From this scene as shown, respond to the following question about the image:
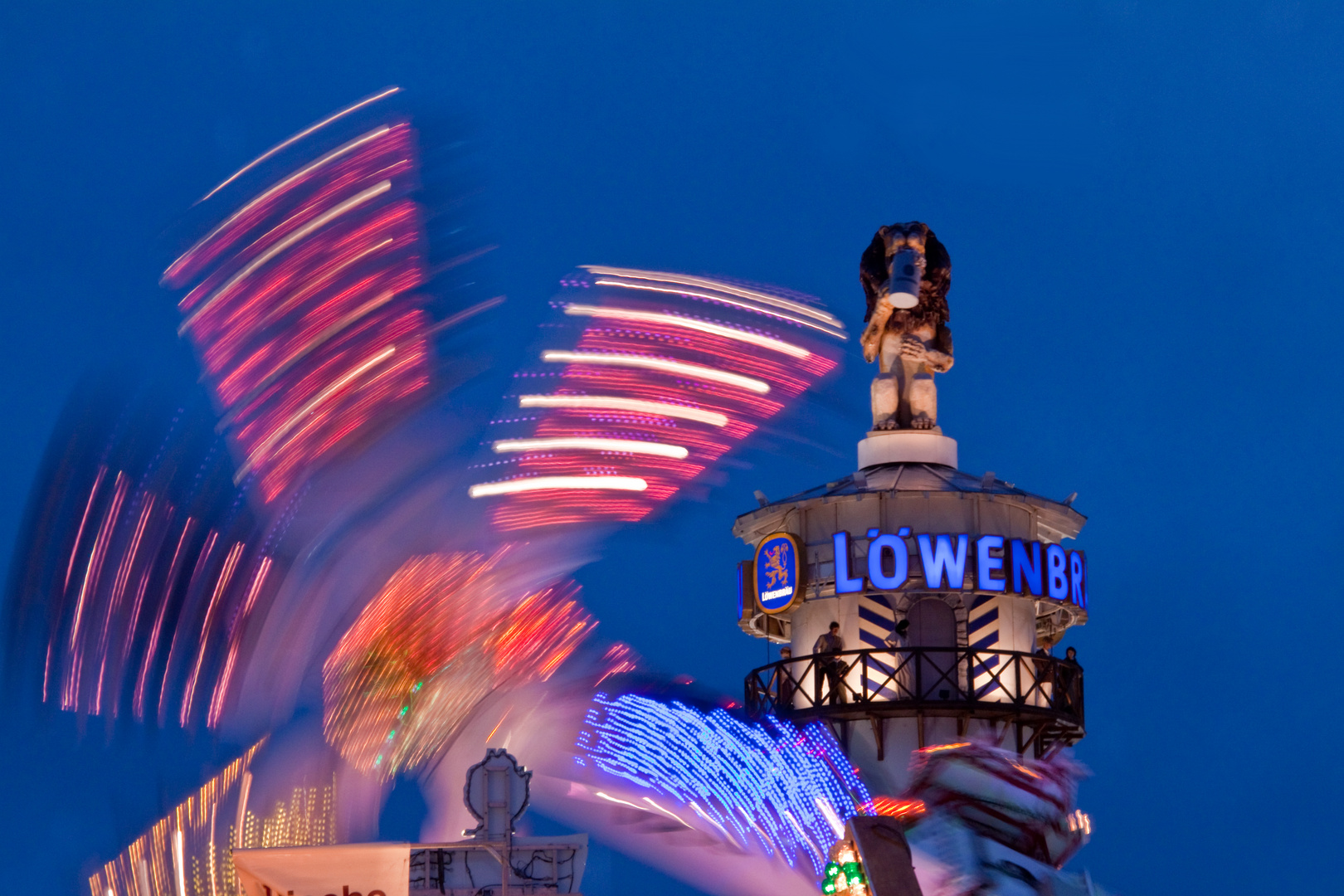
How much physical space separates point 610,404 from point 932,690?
32.9 ft

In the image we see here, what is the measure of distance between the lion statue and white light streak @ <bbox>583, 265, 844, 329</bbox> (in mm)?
6153

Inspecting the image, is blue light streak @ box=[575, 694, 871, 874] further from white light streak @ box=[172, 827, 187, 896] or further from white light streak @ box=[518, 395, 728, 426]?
white light streak @ box=[172, 827, 187, 896]

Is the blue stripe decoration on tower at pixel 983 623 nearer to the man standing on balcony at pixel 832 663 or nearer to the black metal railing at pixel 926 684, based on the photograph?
the black metal railing at pixel 926 684

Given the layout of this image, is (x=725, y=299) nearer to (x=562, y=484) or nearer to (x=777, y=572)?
(x=562, y=484)

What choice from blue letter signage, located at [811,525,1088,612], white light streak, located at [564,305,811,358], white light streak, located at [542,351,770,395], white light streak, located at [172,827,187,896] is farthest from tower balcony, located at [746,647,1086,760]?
white light streak, located at [172,827,187,896]

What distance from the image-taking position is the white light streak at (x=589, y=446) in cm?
3884

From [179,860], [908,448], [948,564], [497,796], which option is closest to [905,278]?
[908,448]

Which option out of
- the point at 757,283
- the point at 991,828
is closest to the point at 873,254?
the point at 757,283

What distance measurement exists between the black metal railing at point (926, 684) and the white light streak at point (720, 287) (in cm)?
780

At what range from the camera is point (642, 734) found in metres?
38.3

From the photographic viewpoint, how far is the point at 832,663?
142 ft

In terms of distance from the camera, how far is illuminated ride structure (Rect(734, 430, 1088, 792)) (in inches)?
1694

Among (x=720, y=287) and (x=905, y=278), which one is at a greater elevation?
(x=905, y=278)

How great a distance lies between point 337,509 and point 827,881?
1935 centimetres
